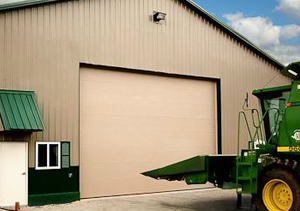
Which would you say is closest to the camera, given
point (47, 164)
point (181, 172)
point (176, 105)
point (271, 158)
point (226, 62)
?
point (271, 158)

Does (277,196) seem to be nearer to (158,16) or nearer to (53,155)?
(53,155)

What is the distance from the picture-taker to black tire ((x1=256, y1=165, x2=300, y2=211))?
407 inches

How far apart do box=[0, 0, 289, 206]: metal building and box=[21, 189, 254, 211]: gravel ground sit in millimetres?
628

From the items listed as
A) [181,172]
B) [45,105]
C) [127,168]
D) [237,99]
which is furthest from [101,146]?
[237,99]

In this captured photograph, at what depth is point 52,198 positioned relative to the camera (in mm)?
14852

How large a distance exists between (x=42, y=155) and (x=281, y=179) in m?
7.66

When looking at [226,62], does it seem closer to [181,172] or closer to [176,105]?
[176,105]

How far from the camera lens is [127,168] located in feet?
56.5

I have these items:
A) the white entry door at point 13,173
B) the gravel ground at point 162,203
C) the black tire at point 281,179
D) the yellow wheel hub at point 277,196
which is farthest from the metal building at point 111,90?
the yellow wheel hub at point 277,196

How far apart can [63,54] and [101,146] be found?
353 centimetres

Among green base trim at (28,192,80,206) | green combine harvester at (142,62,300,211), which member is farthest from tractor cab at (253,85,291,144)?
green base trim at (28,192,80,206)

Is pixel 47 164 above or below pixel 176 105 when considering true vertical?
below

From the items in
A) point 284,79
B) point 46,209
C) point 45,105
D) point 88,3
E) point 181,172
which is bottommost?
point 46,209

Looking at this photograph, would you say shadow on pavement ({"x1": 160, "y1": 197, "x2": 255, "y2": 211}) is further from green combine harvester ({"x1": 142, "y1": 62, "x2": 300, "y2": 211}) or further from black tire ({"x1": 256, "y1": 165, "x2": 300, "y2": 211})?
black tire ({"x1": 256, "y1": 165, "x2": 300, "y2": 211})
